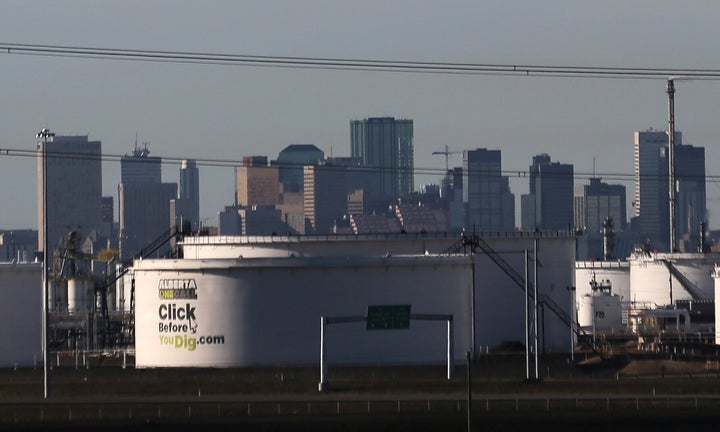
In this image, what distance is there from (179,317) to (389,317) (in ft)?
33.2

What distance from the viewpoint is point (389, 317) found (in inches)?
3009

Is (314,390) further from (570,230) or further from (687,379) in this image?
(570,230)

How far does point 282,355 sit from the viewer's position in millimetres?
78000

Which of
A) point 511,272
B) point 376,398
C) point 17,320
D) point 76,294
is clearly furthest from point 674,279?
point 376,398

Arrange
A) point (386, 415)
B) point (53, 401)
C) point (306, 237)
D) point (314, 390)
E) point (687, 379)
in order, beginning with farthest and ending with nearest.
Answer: point (306, 237), point (687, 379), point (314, 390), point (53, 401), point (386, 415)

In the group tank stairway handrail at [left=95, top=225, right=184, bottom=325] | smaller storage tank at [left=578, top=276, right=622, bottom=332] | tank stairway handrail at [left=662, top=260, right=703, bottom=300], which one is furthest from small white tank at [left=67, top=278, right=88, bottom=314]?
tank stairway handrail at [left=662, top=260, right=703, bottom=300]

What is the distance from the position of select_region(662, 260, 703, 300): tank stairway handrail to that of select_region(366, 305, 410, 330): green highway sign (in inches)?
2160

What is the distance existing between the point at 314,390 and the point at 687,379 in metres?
17.0

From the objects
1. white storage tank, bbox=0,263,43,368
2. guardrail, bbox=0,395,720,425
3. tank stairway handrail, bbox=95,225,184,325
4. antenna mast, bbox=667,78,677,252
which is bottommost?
guardrail, bbox=0,395,720,425

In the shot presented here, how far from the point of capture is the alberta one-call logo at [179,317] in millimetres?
78688

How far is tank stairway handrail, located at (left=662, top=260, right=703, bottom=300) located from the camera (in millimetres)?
126938

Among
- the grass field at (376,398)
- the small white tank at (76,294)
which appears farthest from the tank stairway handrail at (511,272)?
the small white tank at (76,294)

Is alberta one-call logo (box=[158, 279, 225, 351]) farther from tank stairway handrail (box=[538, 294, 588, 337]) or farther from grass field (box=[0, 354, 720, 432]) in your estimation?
tank stairway handrail (box=[538, 294, 588, 337])

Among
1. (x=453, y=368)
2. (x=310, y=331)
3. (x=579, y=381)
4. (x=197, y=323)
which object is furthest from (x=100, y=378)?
(x=579, y=381)
